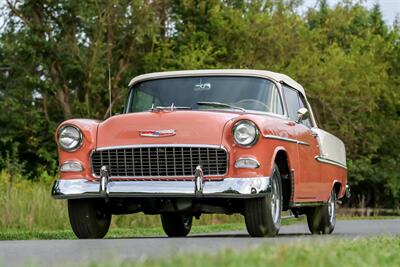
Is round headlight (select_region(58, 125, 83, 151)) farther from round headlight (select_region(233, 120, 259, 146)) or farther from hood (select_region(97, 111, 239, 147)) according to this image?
round headlight (select_region(233, 120, 259, 146))

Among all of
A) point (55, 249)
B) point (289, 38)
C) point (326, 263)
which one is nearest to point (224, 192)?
point (55, 249)

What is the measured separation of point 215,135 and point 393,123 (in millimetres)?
44418

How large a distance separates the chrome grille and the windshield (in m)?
1.12

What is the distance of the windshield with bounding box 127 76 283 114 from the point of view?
12.3 m

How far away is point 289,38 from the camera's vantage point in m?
42.9

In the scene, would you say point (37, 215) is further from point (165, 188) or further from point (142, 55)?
point (142, 55)

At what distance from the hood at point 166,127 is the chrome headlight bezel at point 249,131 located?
14 centimetres

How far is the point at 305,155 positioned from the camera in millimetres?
12766

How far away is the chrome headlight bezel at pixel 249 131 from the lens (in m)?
10.9

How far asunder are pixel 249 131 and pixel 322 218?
399 centimetres

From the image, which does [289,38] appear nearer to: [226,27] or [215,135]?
[226,27]

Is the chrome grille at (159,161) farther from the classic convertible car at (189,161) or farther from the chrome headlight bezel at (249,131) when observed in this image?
the chrome headlight bezel at (249,131)

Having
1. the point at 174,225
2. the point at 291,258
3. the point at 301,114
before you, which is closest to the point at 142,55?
the point at 174,225

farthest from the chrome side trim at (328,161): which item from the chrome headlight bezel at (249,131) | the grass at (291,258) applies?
the grass at (291,258)
